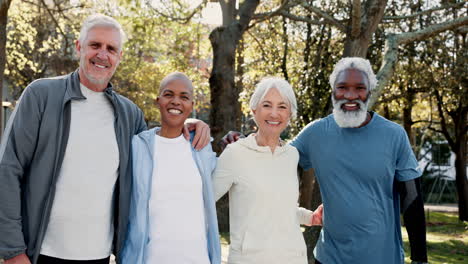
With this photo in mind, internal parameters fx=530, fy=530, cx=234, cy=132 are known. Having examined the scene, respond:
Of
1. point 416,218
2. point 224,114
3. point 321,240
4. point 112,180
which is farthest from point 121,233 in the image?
point 224,114

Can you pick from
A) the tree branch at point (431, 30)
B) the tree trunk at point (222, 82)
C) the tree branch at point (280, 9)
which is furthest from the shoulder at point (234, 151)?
the tree trunk at point (222, 82)

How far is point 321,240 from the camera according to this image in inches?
162

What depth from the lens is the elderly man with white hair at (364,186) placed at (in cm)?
382

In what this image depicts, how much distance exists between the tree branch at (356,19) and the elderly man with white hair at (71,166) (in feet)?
13.5

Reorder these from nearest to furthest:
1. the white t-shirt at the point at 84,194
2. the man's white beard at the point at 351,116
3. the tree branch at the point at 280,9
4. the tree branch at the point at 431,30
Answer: the white t-shirt at the point at 84,194 < the man's white beard at the point at 351,116 < the tree branch at the point at 431,30 < the tree branch at the point at 280,9

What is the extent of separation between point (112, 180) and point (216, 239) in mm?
846

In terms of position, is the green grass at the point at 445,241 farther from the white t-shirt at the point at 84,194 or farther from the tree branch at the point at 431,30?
the white t-shirt at the point at 84,194

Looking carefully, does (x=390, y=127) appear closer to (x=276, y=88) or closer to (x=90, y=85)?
(x=276, y=88)

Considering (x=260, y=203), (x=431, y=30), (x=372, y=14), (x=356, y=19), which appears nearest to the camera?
(x=260, y=203)

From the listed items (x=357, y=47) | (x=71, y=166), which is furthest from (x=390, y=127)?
Result: (x=357, y=47)

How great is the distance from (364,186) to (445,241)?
1273cm

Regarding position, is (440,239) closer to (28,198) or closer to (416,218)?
(416,218)

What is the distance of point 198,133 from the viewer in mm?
3908

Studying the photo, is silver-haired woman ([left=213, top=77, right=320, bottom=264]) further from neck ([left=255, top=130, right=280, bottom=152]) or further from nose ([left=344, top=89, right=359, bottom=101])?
nose ([left=344, top=89, right=359, bottom=101])
